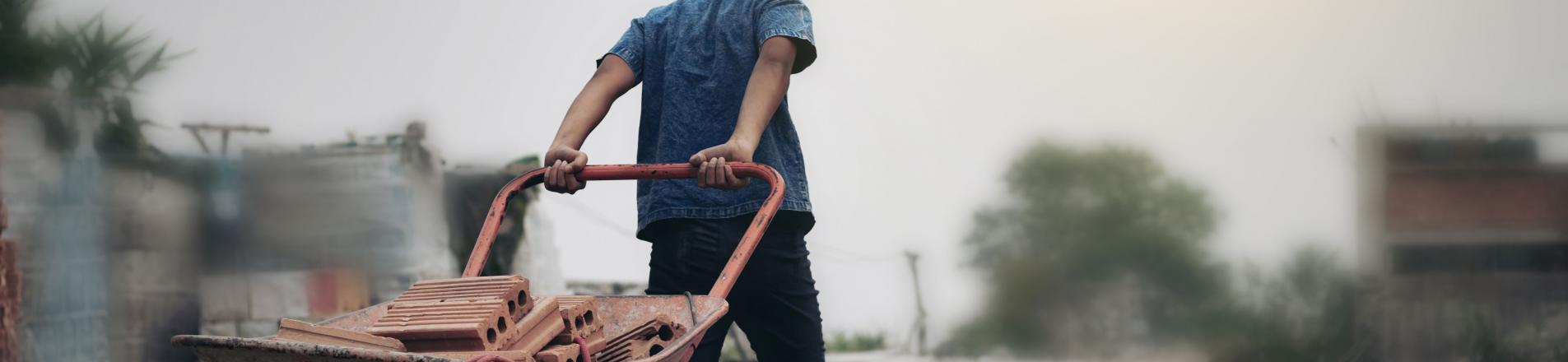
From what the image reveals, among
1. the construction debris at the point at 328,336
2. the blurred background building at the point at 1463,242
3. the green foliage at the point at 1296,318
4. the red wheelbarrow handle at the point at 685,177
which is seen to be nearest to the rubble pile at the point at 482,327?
the construction debris at the point at 328,336

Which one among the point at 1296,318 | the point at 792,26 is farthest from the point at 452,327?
the point at 1296,318

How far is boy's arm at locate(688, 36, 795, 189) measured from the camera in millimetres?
2662

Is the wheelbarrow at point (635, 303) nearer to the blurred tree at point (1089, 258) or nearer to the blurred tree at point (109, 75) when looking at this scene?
the blurred tree at point (109, 75)

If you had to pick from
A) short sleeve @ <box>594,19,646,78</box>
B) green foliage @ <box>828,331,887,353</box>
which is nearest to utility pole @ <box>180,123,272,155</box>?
short sleeve @ <box>594,19,646,78</box>

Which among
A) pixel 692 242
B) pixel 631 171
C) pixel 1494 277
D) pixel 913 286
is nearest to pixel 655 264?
pixel 692 242

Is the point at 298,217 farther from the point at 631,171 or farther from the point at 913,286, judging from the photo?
Result: the point at 913,286

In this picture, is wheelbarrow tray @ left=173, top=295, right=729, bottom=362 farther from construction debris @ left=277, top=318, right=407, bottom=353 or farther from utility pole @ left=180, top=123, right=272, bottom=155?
utility pole @ left=180, top=123, right=272, bottom=155

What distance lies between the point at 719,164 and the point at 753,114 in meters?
0.20

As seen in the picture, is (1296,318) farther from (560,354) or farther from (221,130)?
(560,354)

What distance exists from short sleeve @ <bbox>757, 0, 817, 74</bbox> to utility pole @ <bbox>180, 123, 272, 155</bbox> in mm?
4457

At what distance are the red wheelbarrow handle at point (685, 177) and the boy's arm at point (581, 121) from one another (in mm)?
29

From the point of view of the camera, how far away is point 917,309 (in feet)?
45.7

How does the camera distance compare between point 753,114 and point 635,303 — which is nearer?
point 635,303

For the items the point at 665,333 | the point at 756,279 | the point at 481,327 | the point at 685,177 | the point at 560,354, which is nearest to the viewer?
the point at 481,327
